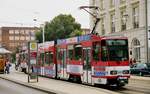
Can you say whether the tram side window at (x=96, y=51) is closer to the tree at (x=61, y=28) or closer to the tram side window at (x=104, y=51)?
the tram side window at (x=104, y=51)

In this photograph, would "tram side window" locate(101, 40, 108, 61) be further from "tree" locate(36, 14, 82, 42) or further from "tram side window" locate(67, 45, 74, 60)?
"tree" locate(36, 14, 82, 42)

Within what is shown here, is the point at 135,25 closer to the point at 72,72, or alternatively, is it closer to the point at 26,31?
the point at 72,72

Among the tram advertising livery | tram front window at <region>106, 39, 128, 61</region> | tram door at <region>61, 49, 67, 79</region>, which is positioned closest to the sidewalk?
the tram advertising livery

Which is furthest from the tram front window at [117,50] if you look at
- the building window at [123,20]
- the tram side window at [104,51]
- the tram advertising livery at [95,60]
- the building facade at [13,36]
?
the building facade at [13,36]

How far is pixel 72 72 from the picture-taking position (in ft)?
114

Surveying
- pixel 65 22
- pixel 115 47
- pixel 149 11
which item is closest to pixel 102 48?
pixel 115 47

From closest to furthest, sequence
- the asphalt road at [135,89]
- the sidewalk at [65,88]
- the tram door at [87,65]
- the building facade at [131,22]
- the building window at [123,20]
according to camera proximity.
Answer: the sidewalk at [65,88] < the asphalt road at [135,89] < the tram door at [87,65] < the building facade at [131,22] < the building window at [123,20]

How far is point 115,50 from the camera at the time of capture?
28.9 meters

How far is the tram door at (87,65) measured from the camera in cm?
3077

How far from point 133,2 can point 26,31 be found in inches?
5238

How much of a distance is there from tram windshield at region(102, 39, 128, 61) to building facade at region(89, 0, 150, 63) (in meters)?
24.6

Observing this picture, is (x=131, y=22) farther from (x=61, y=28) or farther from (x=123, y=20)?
(x=61, y=28)

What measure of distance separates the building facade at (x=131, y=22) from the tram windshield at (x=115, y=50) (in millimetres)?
24641

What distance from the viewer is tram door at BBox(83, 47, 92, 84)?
101 ft
